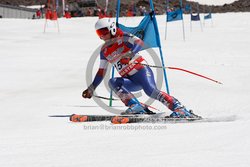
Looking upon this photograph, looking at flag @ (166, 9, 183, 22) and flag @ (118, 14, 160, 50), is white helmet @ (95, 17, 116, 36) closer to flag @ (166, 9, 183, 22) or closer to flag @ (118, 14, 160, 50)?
flag @ (118, 14, 160, 50)

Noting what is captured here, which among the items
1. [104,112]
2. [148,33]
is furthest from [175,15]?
[104,112]

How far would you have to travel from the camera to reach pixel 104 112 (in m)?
7.02

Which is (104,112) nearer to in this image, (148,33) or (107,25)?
(148,33)

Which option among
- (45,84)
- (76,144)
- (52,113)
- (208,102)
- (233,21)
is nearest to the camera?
(76,144)

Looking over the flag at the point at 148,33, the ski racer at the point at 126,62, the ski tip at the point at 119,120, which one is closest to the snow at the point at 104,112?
the ski tip at the point at 119,120

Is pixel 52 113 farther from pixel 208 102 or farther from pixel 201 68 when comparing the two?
pixel 201 68

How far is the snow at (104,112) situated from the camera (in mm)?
3496

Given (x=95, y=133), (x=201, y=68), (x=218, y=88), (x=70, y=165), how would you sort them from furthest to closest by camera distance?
(x=201, y=68) → (x=218, y=88) → (x=95, y=133) → (x=70, y=165)

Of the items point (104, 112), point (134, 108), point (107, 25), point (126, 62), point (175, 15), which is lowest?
point (104, 112)

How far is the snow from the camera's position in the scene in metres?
3.50

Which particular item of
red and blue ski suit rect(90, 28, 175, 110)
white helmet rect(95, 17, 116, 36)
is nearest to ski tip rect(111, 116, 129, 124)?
red and blue ski suit rect(90, 28, 175, 110)

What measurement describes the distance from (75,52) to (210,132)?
13.3 m

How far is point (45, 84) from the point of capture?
10.5m

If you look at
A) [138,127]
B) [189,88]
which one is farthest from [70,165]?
[189,88]
